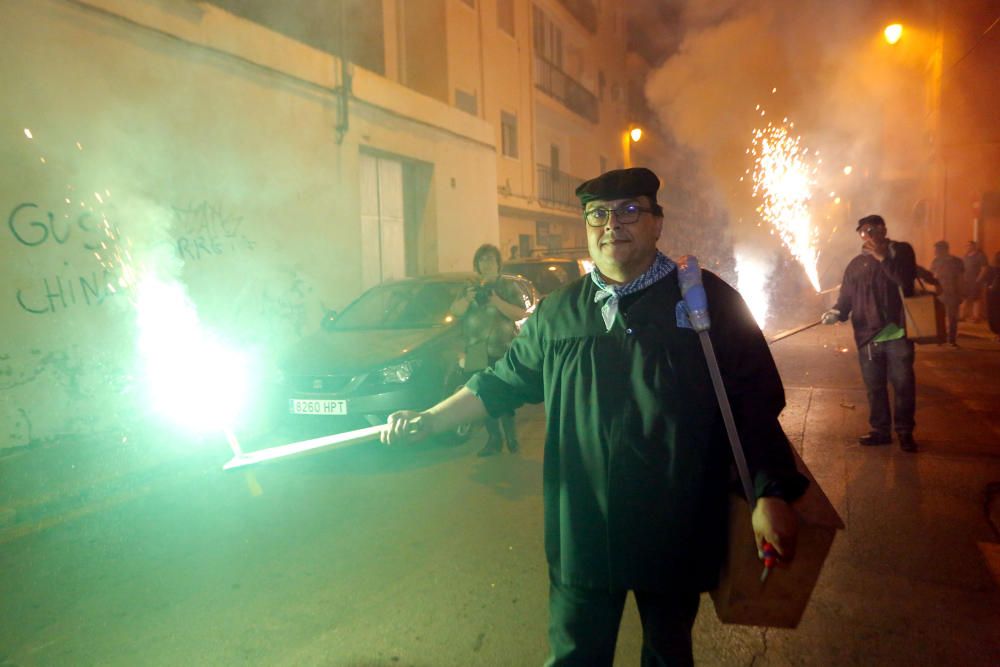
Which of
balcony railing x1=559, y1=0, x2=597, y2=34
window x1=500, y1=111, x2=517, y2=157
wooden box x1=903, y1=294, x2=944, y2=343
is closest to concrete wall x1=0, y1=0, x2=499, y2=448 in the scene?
wooden box x1=903, y1=294, x2=944, y2=343

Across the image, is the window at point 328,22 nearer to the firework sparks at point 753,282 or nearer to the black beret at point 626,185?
the black beret at point 626,185

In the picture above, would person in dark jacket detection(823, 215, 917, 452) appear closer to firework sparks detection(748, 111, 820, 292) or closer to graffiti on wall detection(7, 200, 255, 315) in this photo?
graffiti on wall detection(7, 200, 255, 315)

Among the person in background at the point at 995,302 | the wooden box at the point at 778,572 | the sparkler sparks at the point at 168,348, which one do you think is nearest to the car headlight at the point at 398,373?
the sparkler sparks at the point at 168,348

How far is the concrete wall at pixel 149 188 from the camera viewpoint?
6.48 m

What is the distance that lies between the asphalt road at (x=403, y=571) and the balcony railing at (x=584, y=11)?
71.7ft

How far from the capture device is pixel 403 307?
308 inches

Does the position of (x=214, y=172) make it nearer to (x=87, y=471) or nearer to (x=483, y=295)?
(x=87, y=471)

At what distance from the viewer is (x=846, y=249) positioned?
3005cm

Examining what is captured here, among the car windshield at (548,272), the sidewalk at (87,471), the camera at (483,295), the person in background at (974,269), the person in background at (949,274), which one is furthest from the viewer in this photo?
the person in background at (974,269)

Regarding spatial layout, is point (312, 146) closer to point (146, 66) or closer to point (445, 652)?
point (146, 66)

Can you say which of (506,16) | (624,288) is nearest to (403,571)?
(624,288)

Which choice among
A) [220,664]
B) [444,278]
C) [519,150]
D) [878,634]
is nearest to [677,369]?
[878,634]

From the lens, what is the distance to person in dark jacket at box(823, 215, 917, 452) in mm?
5617

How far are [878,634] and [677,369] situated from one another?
6.83 ft
